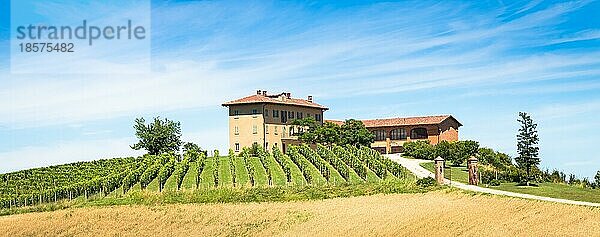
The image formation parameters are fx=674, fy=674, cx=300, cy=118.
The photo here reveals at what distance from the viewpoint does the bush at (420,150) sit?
53.2 metres

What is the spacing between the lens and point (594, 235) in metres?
21.9

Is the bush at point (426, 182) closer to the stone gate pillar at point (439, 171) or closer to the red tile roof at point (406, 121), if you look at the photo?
the stone gate pillar at point (439, 171)

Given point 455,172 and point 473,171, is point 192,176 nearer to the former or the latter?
point 455,172

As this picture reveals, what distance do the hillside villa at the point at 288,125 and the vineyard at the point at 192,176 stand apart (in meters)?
8.03

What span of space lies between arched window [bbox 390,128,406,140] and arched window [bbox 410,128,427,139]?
77 cm

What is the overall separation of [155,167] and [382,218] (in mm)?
23665

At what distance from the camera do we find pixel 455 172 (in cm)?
4291

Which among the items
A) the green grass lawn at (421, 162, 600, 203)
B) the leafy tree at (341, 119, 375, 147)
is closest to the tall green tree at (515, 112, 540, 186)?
the green grass lawn at (421, 162, 600, 203)

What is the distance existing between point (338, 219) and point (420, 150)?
28575 mm

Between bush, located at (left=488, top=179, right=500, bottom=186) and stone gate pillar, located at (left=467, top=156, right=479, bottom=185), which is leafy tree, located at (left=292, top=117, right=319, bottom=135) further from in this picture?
bush, located at (left=488, top=179, right=500, bottom=186)

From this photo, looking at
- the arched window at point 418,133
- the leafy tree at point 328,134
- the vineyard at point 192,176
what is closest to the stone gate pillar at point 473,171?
the vineyard at point 192,176

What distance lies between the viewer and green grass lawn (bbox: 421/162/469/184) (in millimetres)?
38203

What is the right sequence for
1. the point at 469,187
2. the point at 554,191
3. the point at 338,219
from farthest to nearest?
the point at 469,187 < the point at 554,191 < the point at 338,219

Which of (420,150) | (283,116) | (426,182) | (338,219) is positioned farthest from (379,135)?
(338,219)
